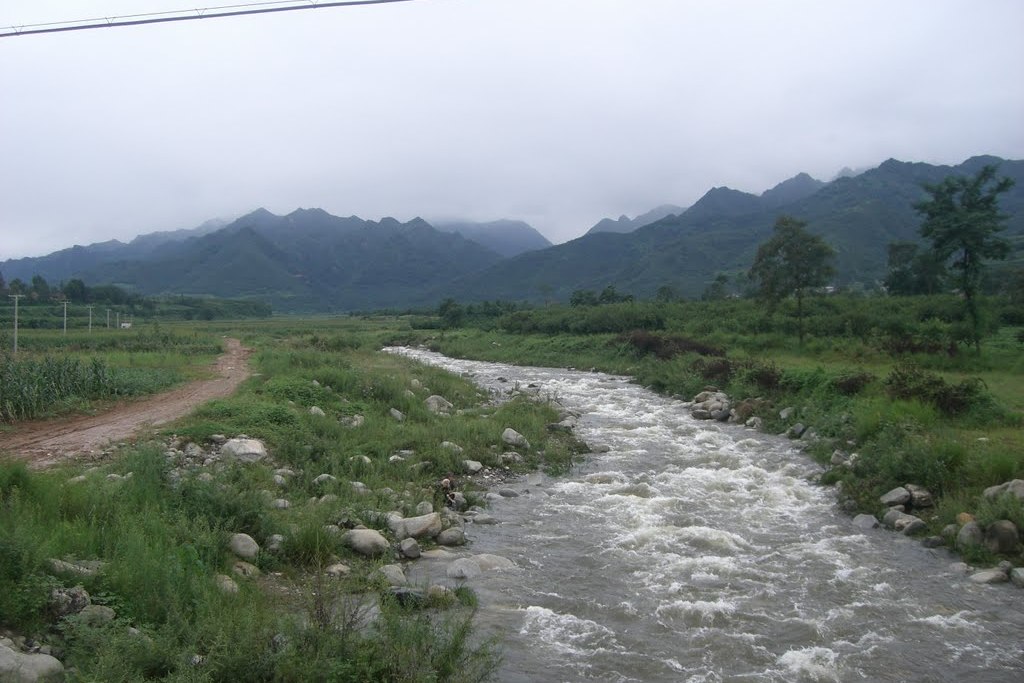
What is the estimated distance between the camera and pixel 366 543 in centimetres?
924

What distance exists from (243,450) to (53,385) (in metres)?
6.78

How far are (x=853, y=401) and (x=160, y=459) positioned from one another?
54.8 feet

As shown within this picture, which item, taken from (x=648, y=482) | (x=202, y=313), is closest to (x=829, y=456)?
(x=648, y=482)

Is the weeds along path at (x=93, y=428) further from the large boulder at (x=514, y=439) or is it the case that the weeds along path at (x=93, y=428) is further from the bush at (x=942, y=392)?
the bush at (x=942, y=392)

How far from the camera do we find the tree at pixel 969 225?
24.9 metres

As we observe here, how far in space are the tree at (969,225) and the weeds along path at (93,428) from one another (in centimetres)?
2726

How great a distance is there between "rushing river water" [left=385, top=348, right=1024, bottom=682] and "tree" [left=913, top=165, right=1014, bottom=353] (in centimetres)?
1757

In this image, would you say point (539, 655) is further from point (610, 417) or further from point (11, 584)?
point (610, 417)

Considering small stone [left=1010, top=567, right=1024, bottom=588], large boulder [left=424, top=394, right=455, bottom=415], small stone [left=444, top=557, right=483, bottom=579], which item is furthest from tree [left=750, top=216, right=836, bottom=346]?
small stone [left=444, top=557, right=483, bottom=579]

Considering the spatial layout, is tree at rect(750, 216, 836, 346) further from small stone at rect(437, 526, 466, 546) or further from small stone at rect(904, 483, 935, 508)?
small stone at rect(437, 526, 466, 546)

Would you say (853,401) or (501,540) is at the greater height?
(853,401)

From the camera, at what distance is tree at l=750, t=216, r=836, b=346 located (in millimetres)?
32375

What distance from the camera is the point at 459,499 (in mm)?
11945

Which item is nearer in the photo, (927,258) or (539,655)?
(539,655)
